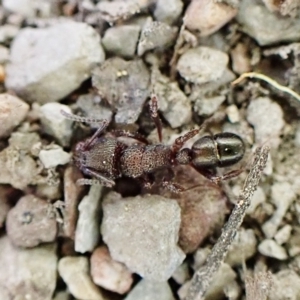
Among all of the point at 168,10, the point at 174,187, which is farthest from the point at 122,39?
the point at 174,187

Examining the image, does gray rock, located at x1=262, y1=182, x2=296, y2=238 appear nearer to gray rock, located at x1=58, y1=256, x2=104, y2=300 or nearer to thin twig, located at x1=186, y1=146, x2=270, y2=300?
thin twig, located at x1=186, y1=146, x2=270, y2=300

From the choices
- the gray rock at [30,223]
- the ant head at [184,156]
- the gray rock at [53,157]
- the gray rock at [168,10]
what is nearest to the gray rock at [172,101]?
the ant head at [184,156]

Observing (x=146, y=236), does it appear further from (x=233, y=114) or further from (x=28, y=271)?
(x=233, y=114)

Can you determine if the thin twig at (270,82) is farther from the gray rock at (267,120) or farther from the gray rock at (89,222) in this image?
the gray rock at (89,222)

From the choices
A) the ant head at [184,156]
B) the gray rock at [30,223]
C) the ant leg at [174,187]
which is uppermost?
the ant head at [184,156]

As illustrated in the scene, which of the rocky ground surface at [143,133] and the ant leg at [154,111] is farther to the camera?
the ant leg at [154,111]
